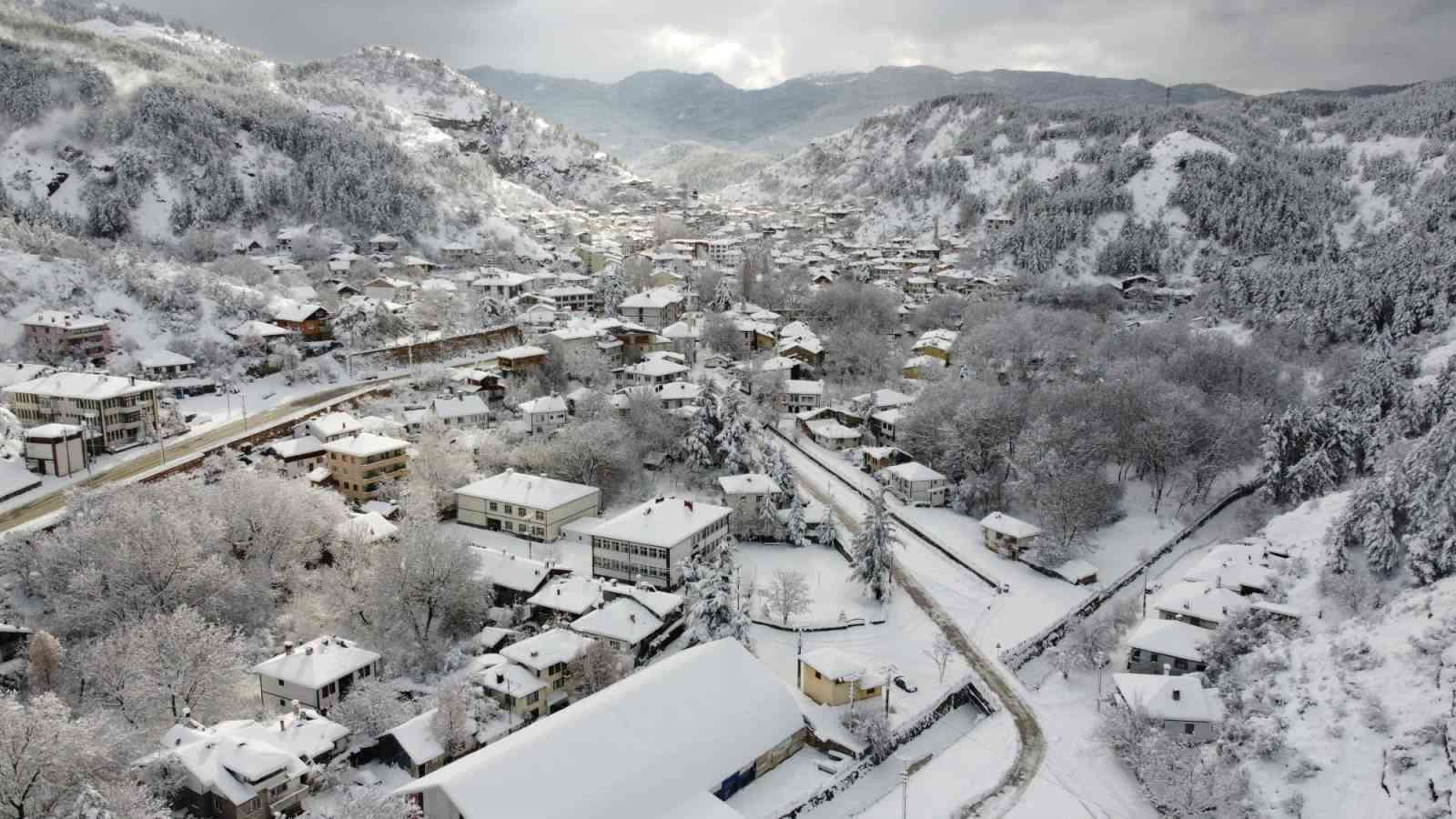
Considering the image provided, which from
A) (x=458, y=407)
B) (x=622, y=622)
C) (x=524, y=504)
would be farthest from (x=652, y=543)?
(x=458, y=407)

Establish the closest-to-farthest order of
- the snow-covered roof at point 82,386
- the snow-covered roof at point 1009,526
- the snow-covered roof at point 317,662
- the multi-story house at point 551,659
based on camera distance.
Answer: the snow-covered roof at point 317,662 → the multi-story house at point 551,659 → the snow-covered roof at point 1009,526 → the snow-covered roof at point 82,386

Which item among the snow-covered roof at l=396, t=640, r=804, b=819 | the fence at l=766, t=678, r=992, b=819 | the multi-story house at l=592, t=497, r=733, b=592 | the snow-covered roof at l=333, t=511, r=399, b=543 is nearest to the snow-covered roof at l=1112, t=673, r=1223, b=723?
the fence at l=766, t=678, r=992, b=819

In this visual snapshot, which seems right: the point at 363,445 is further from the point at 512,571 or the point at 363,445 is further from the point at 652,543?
the point at 652,543

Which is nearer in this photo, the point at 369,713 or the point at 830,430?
the point at 369,713

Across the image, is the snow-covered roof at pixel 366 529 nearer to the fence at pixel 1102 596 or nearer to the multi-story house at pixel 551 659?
the multi-story house at pixel 551 659

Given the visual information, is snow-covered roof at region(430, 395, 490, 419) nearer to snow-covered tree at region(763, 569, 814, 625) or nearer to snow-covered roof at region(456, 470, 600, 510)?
snow-covered roof at region(456, 470, 600, 510)

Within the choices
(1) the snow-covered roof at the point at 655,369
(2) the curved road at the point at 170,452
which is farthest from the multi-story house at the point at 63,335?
(1) the snow-covered roof at the point at 655,369

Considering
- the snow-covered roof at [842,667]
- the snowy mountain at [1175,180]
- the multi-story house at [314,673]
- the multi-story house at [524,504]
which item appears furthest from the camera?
the snowy mountain at [1175,180]
